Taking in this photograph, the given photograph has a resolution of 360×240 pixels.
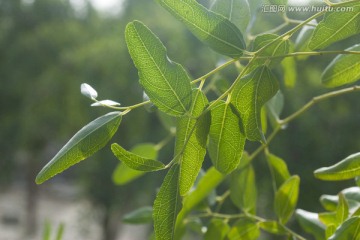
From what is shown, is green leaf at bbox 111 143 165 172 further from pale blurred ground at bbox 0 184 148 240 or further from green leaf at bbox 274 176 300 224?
pale blurred ground at bbox 0 184 148 240

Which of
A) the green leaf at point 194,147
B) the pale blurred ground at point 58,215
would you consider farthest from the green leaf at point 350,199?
the pale blurred ground at point 58,215

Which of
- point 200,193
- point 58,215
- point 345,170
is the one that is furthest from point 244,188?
point 58,215

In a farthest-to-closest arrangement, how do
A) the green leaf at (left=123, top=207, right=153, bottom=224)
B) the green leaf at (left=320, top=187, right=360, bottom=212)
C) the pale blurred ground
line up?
1. the pale blurred ground
2. the green leaf at (left=123, top=207, right=153, bottom=224)
3. the green leaf at (left=320, top=187, right=360, bottom=212)

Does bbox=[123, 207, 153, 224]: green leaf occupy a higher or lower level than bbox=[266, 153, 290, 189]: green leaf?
lower

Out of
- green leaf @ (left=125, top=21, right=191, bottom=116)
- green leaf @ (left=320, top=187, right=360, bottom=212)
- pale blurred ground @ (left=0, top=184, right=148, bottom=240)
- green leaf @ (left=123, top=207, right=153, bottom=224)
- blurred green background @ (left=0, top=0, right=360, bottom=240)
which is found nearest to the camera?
green leaf @ (left=125, top=21, right=191, bottom=116)

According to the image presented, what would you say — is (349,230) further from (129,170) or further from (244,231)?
(129,170)

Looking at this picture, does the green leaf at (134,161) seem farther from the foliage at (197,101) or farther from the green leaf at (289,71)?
the green leaf at (289,71)

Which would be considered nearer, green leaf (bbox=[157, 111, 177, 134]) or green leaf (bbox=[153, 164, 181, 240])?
green leaf (bbox=[153, 164, 181, 240])

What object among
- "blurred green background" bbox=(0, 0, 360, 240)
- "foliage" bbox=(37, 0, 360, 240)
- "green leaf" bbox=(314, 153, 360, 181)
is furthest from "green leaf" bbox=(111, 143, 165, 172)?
"blurred green background" bbox=(0, 0, 360, 240)
